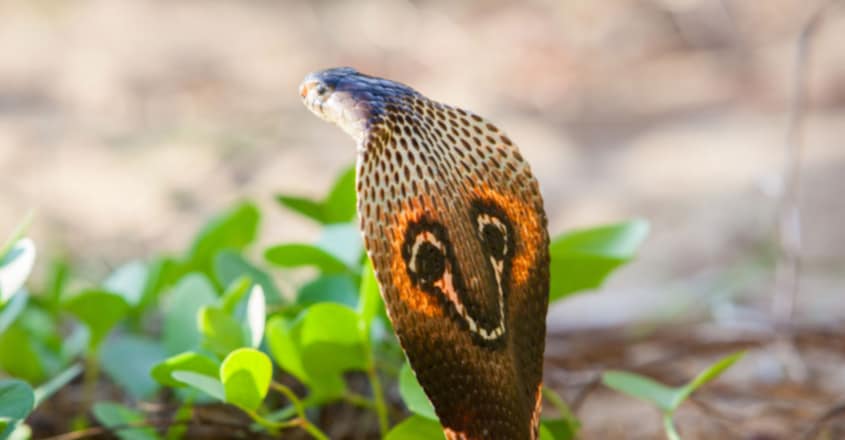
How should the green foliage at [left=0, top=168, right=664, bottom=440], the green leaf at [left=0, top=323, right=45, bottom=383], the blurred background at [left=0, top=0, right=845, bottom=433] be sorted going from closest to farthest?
the green foliage at [left=0, top=168, right=664, bottom=440]
the green leaf at [left=0, top=323, right=45, bottom=383]
the blurred background at [left=0, top=0, right=845, bottom=433]

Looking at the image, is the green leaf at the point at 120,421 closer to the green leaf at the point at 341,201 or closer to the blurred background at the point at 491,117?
the green leaf at the point at 341,201

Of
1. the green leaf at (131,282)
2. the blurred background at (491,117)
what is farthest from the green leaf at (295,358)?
the blurred background at (491,117)

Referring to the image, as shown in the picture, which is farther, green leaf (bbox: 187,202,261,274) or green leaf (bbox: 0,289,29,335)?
green leaf (bbox: 187,202,261,274)

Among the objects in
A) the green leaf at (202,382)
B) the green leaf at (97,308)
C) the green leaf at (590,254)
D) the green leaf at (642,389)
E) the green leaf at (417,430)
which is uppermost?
the green leaf at (590,254)

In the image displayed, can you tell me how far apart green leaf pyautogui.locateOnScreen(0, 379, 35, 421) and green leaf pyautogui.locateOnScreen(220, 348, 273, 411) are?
112 mm

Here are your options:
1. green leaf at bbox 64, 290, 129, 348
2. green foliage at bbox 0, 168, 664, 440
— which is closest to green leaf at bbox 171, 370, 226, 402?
green foliage at bbox 0, 168, 664, 440

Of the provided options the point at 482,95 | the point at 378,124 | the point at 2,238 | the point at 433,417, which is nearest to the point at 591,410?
the point at 433,417

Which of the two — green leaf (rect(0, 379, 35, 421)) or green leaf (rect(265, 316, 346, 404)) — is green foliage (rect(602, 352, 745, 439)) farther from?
green leaf (rect(0, 379, 35, 421))

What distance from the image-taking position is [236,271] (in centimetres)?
74

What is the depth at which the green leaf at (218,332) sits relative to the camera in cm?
59

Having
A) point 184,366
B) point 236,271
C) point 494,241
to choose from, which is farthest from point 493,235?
point 236,271

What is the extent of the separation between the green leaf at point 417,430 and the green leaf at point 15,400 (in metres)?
0.21

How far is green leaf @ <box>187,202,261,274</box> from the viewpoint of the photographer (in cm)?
82

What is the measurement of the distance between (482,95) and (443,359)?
3424 millimetres
